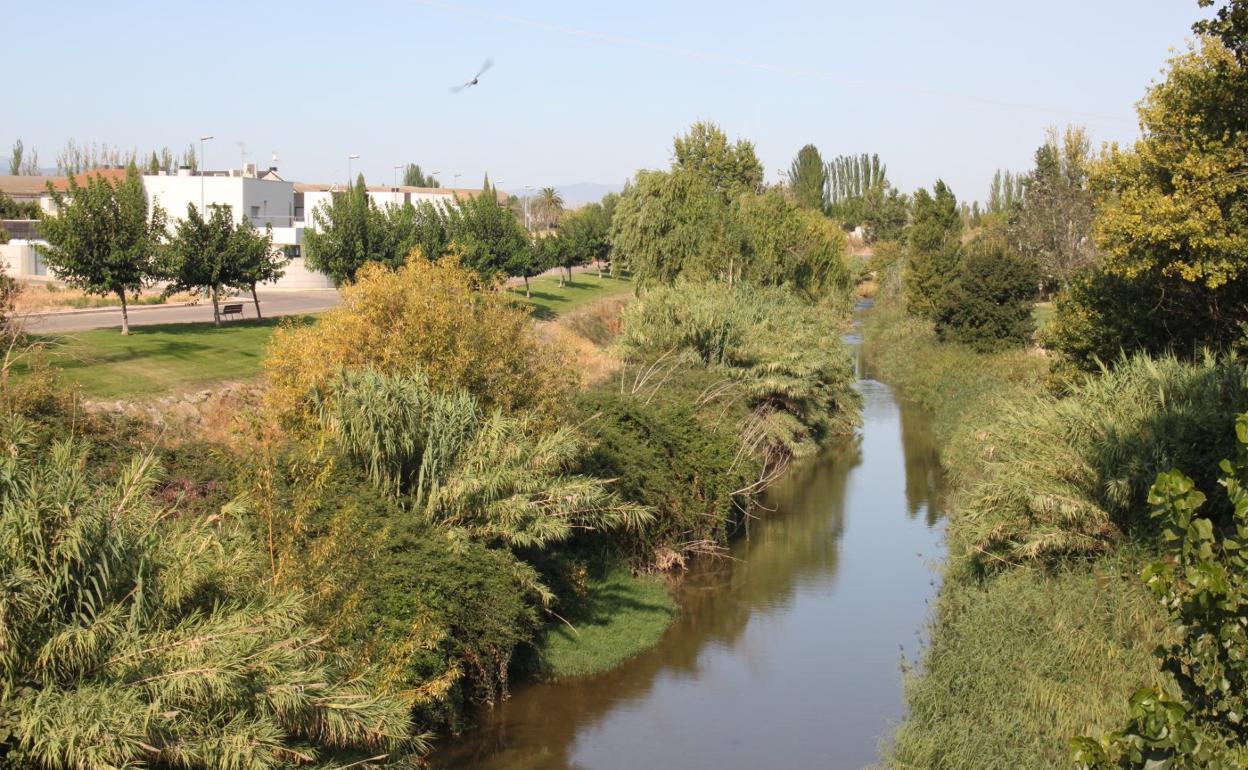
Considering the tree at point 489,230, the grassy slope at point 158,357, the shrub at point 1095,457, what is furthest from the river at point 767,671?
the tree at point 489,230

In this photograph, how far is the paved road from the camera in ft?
110

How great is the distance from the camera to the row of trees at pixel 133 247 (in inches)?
1224

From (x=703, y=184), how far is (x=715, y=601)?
88.9 feet

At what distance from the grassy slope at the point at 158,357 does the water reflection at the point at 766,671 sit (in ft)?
25.9

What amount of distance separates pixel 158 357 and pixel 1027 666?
863 inches

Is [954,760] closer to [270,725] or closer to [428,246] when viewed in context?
[270,725]

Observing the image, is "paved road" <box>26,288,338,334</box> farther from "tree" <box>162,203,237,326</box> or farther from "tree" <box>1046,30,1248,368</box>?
"tree" <box>1046,30,1248,368</box>

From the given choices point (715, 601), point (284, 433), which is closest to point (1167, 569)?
point (284, 433)

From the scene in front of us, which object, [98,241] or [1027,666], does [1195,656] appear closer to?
[1027,666]

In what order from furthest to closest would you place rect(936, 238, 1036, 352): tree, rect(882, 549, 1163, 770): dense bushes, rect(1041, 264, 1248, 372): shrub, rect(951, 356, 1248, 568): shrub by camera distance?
rect(936, 238, 1036, 352): tree < rect(1041, 264, 1248, 372): shrub < rect(951, 356, 1248, 568): shrub < rect(882, 549, 1163, 770): dense bushes

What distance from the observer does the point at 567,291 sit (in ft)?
224

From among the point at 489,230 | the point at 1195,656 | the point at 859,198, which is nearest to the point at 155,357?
the point at 489,230

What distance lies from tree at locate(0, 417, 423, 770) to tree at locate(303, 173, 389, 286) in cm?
3131

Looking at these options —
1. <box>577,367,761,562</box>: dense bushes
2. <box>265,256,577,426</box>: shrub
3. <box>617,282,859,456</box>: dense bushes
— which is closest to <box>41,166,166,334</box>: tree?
<box>265,256,577,426</box>: shrub
